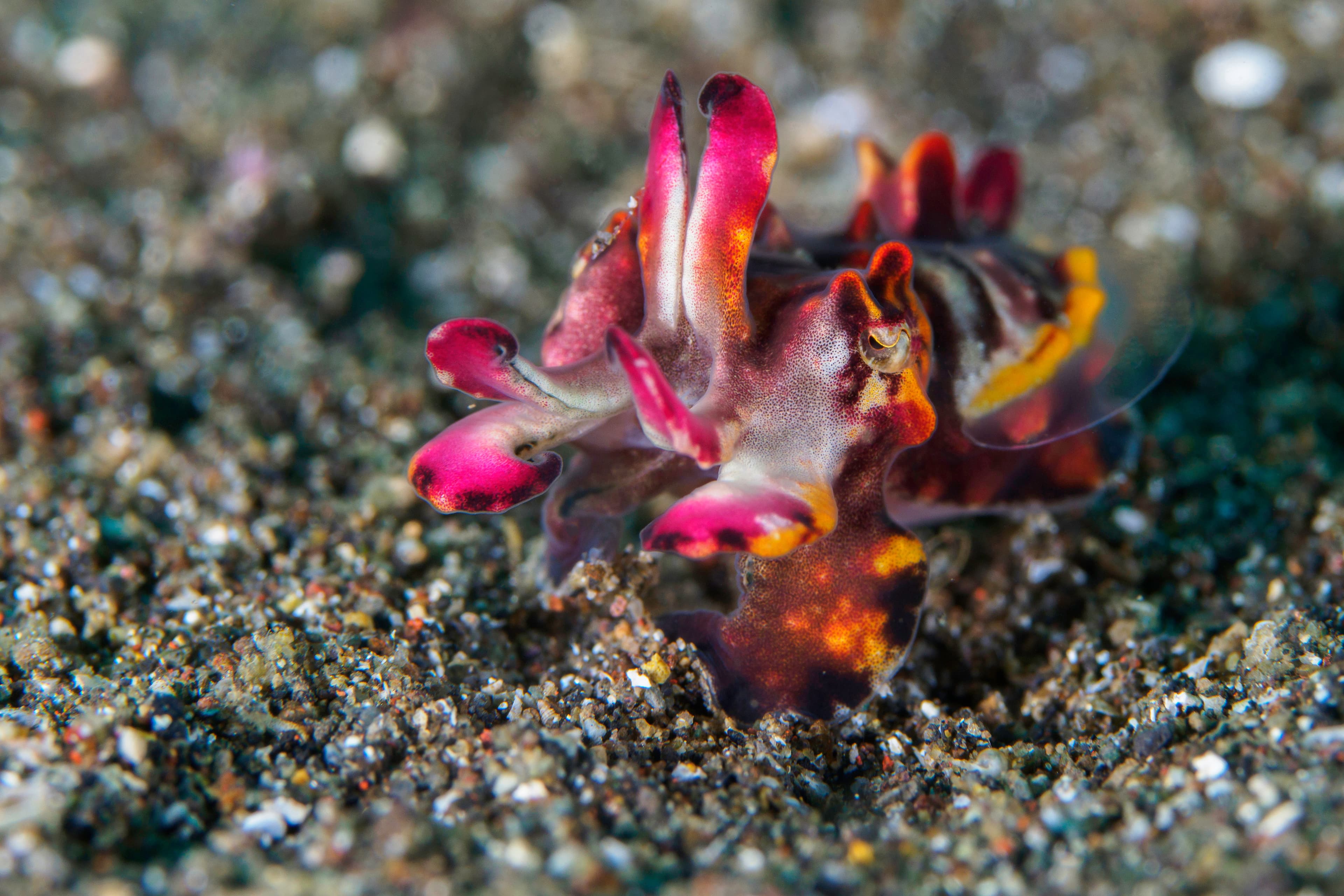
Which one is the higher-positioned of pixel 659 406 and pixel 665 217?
pixel 665 217

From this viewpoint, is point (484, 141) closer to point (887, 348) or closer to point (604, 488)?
point (604, 488)

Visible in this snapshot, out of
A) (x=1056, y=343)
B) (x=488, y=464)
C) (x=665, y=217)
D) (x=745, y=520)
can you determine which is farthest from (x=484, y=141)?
(x=745, y=520)

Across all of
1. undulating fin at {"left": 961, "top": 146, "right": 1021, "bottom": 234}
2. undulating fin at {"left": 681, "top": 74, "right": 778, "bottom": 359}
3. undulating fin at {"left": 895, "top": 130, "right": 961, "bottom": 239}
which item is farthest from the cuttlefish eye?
undulating fin at {"left": 961, "top": 146, "right": 1021, "bottom": 234}

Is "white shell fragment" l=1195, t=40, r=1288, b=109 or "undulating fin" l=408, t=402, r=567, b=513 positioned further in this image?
"white shell fragment" l=1195, t=40, r=1288, b=109

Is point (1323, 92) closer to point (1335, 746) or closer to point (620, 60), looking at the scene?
point (620, 60)

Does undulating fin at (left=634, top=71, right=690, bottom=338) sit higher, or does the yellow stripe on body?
undulating fin at (left=634, top=71, right=690, bottom=338)

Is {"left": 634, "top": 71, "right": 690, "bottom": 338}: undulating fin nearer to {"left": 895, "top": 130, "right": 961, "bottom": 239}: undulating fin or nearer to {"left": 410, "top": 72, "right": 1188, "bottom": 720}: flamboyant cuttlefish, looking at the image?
{"left": 410, "top": 72, "right": 1188, "bottom": 720}: flamboyant cuttlefish

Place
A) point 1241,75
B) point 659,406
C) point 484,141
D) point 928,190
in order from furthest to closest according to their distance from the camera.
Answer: point 484,141
point 1241,75
point 928,190
point 659,406
